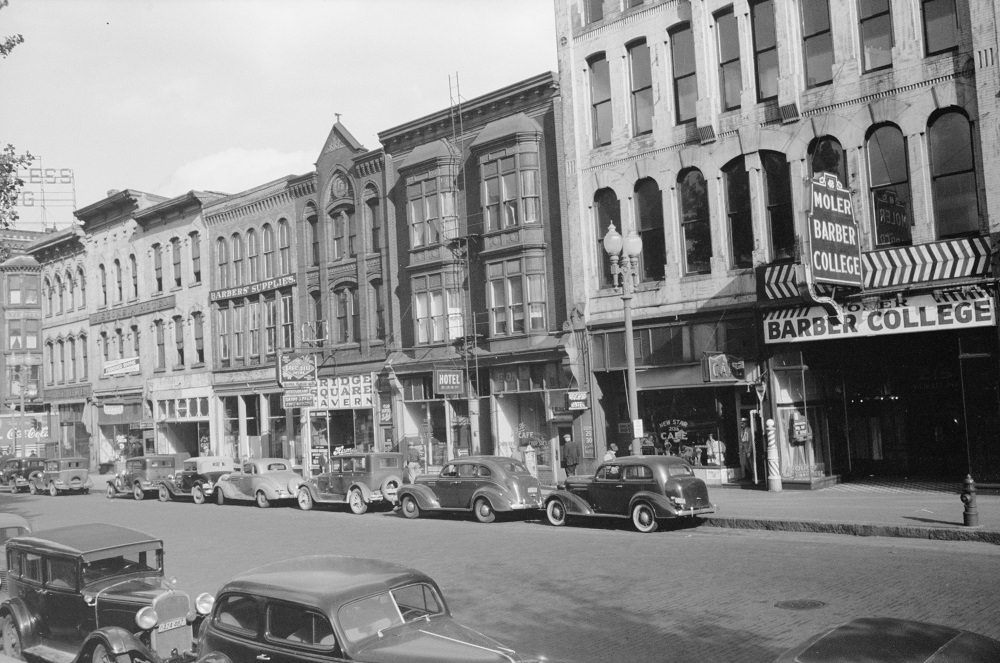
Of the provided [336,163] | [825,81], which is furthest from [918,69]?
[336,163]

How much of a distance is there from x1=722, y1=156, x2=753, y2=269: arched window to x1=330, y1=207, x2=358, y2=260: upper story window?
17286 millimetres

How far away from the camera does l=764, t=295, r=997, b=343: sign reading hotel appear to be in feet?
65.3

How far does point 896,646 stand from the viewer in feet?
17.5

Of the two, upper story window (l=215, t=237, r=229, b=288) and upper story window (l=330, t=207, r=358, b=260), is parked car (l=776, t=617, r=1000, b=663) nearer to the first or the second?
upper story window (l=330, t=207, r=358, b=260)

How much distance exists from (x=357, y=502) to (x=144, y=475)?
40.7 ft

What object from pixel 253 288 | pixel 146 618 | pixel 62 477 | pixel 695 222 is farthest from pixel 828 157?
pixel 62 477

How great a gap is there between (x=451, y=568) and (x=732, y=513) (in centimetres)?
716

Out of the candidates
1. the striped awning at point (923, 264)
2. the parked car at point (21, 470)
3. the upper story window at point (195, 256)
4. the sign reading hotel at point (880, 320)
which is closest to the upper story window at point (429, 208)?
the sign reading hotel at point (880, 320)

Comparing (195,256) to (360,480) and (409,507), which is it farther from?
(409,507)

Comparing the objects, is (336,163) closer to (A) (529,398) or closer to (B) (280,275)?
(B) (280,275)

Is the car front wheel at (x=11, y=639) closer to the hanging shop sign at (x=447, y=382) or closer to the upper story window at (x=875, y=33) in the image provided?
the hanging shop sign at (x=447, y=382)

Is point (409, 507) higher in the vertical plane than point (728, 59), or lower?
lower

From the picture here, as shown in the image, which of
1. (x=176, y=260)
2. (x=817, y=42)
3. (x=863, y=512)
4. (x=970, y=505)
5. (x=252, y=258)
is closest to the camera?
(x=970, y=505)

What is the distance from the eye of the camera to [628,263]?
70.0 feet
